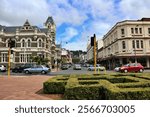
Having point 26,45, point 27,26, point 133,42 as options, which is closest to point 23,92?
point 133,42

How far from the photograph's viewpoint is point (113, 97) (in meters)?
7.01

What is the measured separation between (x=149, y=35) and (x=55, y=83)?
1672 inches

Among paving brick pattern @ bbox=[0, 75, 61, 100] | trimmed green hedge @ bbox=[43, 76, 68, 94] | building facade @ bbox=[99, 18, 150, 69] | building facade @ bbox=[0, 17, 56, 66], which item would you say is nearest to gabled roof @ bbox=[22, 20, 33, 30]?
building facade @ bbox=[0, 17, 56, 66]

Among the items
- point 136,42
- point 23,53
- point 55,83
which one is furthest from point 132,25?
point 55,83

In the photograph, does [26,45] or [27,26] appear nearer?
[26,45]

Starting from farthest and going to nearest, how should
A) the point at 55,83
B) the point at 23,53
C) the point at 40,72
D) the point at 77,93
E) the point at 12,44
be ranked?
the point at 23,53
the point at 40,72
the point at 12,44
the point at 55,83
the point at 77,93

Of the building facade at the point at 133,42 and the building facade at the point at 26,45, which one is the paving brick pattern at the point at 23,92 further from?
the building facade at the point at 26,45

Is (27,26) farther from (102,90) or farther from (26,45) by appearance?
(102,90)

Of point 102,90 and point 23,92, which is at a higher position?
point 102,90

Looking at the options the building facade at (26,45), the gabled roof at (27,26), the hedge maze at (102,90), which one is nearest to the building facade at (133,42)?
the building facade at (26,45)

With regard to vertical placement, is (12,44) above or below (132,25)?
below

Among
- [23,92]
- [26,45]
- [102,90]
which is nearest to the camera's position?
[102,90]

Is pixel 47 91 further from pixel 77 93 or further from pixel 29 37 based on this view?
pixel 29 37

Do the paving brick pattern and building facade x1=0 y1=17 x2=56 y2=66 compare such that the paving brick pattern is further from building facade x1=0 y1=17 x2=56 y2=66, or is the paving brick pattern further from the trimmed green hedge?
building facade x1=0 y1=17 x2=56 y2=66
